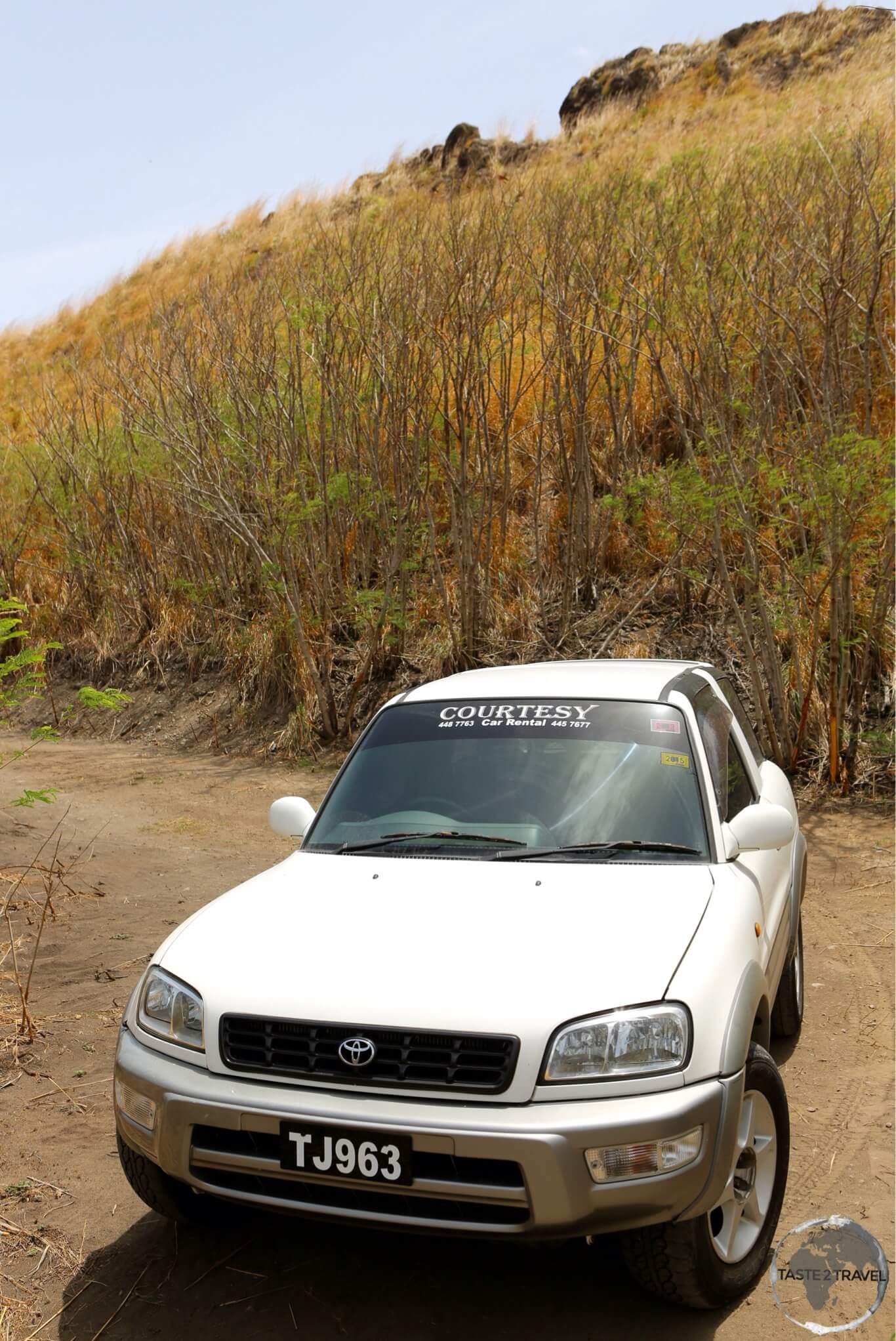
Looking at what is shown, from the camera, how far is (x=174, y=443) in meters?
13.8

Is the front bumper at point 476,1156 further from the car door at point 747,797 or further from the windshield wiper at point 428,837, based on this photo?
the windshield wiper at point 428,837

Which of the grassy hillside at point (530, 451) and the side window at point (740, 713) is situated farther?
the grassy hillside at point (530, 451)

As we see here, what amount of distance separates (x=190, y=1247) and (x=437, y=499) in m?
11.7

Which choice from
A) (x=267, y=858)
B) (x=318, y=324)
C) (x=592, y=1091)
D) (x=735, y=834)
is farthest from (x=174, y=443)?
(x=592, y=1091)

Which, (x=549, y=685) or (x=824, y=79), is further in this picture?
(x=824, y=79)

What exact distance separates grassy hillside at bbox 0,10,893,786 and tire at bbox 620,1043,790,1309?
6703 millimetres

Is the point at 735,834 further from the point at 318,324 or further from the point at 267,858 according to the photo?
the point at 318,324

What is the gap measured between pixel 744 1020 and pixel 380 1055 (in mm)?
940

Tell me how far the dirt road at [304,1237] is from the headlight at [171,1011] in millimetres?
727

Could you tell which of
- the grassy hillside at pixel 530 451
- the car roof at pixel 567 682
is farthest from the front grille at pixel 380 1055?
the grassy hillside at pixel 530 451

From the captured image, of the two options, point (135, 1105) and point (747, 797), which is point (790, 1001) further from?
point (135, 1105)

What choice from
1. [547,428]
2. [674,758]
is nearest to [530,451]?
[547,428]

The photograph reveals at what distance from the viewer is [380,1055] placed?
8.59 ft

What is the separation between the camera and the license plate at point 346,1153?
8.18 feet
